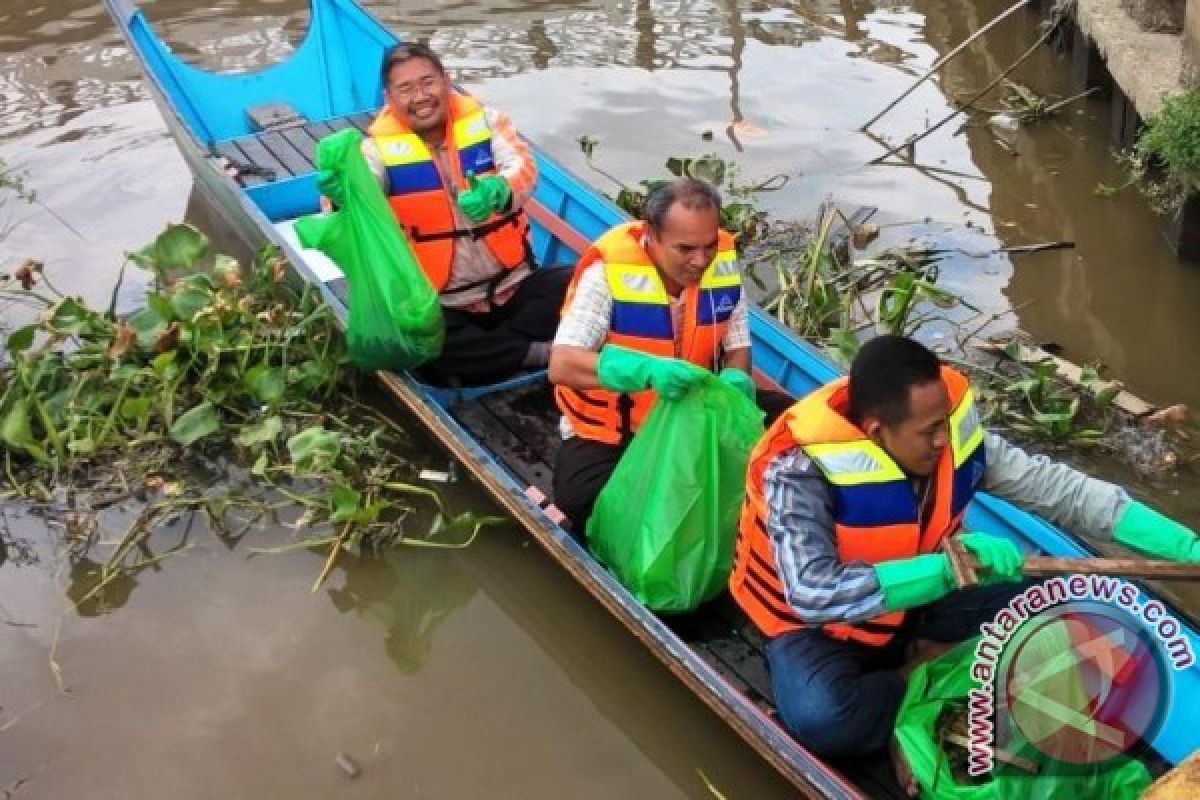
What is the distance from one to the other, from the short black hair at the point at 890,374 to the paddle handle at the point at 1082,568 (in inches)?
14.1

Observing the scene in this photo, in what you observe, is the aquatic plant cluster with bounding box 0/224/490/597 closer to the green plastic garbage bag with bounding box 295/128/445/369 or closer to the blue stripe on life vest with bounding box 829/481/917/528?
the green plastic garbage bag with bounding box 295/128/445/369

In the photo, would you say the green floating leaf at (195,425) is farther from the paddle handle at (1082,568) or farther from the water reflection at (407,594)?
the paddle handle at (1082,568)

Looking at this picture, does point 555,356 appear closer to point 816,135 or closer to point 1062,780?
point 1062,780

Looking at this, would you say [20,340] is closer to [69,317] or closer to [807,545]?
[69,317]

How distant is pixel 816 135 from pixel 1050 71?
214 cm

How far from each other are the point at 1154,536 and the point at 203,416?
3.71 metres

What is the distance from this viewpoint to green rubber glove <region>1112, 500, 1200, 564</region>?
3076 millimetres

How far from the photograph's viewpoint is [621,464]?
389 cm

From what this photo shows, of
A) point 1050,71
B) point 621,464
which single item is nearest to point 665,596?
point 621,464

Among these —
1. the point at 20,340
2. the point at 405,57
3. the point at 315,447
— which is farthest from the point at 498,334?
the point at 20,340

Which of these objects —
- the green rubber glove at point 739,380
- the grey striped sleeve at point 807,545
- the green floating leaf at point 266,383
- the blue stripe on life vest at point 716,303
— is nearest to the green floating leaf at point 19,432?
the green floating leaf at point 266,383

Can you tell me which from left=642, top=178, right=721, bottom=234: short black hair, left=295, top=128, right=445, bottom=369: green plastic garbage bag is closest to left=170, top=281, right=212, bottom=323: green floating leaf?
left=295, top=128, right=445, bottom=369: green plastic garbage bag

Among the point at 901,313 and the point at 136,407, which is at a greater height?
the point at 901,313

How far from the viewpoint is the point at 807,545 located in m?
3.11
